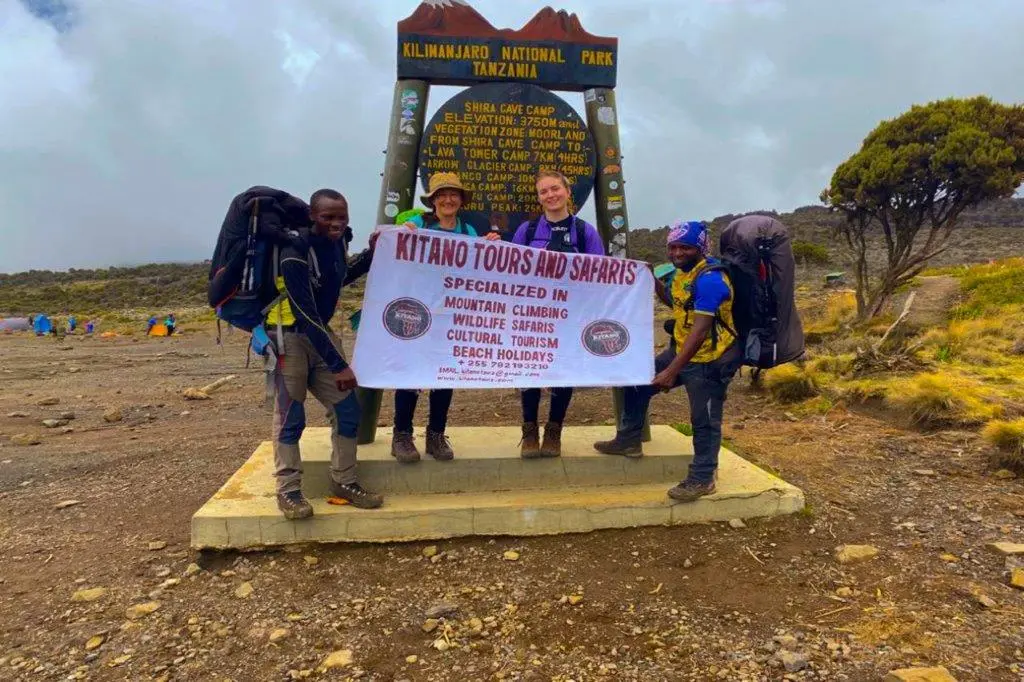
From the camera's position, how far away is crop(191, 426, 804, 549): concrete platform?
417cm

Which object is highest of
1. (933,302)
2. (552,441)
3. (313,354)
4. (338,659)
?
(933,302)

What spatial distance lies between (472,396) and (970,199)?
13.7 meters

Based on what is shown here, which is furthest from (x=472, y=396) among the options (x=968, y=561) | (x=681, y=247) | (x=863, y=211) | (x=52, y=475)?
(x=863, y=211)

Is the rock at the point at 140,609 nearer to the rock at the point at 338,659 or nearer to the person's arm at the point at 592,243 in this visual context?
the rock at the point at 338,659

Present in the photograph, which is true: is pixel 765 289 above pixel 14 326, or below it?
above

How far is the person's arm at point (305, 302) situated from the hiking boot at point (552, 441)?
1.70 meters

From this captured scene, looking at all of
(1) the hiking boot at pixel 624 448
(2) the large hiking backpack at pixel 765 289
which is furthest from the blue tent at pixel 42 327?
(2) the large hiking backpack at pixel 765 289

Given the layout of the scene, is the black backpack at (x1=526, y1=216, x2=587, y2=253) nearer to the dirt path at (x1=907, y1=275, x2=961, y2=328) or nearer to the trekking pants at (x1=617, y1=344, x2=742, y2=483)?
the trekking pants at (x1=617, y1=344, x2=742, y2=483)

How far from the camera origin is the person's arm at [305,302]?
3791 mm

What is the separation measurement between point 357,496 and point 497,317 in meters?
1.55

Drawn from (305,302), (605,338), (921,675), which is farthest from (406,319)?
(921,675)

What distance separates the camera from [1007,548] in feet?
13.2

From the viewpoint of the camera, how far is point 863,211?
56.2 feet

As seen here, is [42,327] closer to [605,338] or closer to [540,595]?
[605,338]
